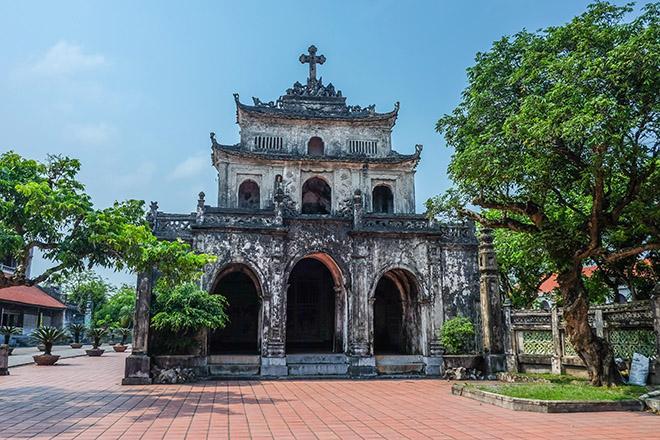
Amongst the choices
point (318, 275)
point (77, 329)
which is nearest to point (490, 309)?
point (318, 275)

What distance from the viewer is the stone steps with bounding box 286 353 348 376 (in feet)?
50.7

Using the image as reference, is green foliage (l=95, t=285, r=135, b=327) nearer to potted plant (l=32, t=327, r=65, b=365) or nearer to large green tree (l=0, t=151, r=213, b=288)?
potted plant (l=32, t=327, r=65, b=365)

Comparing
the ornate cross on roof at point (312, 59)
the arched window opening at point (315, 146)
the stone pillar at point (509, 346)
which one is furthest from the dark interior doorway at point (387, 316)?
the ornate cross on roof at point (312, 59)

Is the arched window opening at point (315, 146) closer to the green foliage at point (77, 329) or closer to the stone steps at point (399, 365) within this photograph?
the stone steps at point (399, 365)

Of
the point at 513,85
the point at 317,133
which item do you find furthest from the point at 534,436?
the point at 317,133

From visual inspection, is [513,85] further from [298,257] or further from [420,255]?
[298,257]

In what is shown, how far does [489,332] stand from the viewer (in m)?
15.4

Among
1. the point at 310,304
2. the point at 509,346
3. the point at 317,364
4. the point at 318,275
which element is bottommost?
the point at 317,364

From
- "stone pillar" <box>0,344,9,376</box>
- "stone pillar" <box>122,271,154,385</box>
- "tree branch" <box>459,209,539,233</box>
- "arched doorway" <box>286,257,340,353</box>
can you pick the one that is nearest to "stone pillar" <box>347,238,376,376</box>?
"arched doorway" <box>286,257,340,353</box>

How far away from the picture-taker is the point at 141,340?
13.9m

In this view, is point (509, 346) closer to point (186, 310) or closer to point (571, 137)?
point (571, 137)

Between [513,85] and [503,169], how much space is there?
80.0 inches

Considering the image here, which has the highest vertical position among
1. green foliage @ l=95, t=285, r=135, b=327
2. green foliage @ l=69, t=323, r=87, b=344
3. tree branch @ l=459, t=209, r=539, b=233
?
tree branch @ l=459, t=209, r=539, b=233

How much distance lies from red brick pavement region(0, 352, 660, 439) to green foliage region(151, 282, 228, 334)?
1686 millimetres
